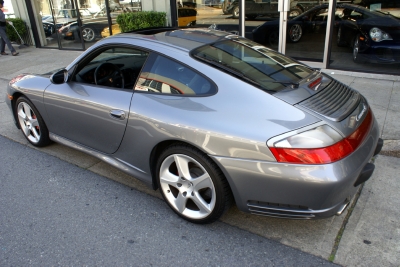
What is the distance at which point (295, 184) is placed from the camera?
7.09 feet

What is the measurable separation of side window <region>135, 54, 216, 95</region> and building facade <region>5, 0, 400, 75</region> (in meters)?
5.39

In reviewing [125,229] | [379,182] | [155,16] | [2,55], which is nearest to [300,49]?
[155,16]

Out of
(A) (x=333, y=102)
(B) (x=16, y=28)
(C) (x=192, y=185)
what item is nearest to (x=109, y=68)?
(C) (x=192, y=185)

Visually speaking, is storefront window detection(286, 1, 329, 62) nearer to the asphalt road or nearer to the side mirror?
the side mirror

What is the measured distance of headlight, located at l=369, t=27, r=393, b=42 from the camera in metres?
6.61

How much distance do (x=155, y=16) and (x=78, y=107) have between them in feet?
21.4

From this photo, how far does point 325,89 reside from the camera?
2750 mm

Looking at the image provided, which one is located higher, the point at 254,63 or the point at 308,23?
the point at 254,63

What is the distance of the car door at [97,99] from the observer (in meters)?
3.00

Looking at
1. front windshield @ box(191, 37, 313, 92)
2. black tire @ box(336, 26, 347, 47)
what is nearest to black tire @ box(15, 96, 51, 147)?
front windshield @ box(191, 37, 313, 92)

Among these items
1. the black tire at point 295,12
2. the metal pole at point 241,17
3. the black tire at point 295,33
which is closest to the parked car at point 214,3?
the metal pole at point 241,17

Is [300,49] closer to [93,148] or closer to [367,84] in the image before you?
[367,84]

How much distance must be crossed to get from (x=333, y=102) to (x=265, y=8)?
592cm

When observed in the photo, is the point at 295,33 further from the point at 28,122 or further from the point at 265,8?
the point at 28,122
